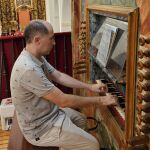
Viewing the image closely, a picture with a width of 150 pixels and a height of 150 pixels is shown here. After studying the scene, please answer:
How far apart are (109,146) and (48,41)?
1.01 metres

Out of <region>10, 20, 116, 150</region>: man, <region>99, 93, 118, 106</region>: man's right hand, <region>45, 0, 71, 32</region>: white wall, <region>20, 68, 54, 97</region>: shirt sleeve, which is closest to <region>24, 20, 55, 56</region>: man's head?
<region>10, 20, 116, 150</region>: man

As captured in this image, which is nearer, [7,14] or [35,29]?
[35,29]

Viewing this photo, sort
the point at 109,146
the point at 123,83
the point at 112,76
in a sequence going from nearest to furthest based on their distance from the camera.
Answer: the point at 123,83 → the point at 112,76 → the point at 109,146

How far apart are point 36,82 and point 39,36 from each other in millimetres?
336

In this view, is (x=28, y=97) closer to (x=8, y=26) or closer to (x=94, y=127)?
(x=94, y=127)

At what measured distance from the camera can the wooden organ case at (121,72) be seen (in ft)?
4.11

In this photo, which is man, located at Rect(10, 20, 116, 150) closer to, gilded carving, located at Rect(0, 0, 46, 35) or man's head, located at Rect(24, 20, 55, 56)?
man's head, located at Rect(24, 20, 55, 56)

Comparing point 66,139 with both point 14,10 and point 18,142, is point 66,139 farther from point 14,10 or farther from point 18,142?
point 14,10

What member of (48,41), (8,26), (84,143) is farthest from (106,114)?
(8,26)

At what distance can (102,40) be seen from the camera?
6.66 ft

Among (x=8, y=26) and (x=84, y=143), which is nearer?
(x=84, y=143)

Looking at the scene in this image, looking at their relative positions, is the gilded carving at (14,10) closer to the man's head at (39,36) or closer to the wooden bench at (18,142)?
the wooden bench at (18,142)

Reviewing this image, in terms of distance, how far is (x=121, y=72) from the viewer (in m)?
A: 1.61

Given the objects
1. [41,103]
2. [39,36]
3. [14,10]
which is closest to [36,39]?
[39,36]
